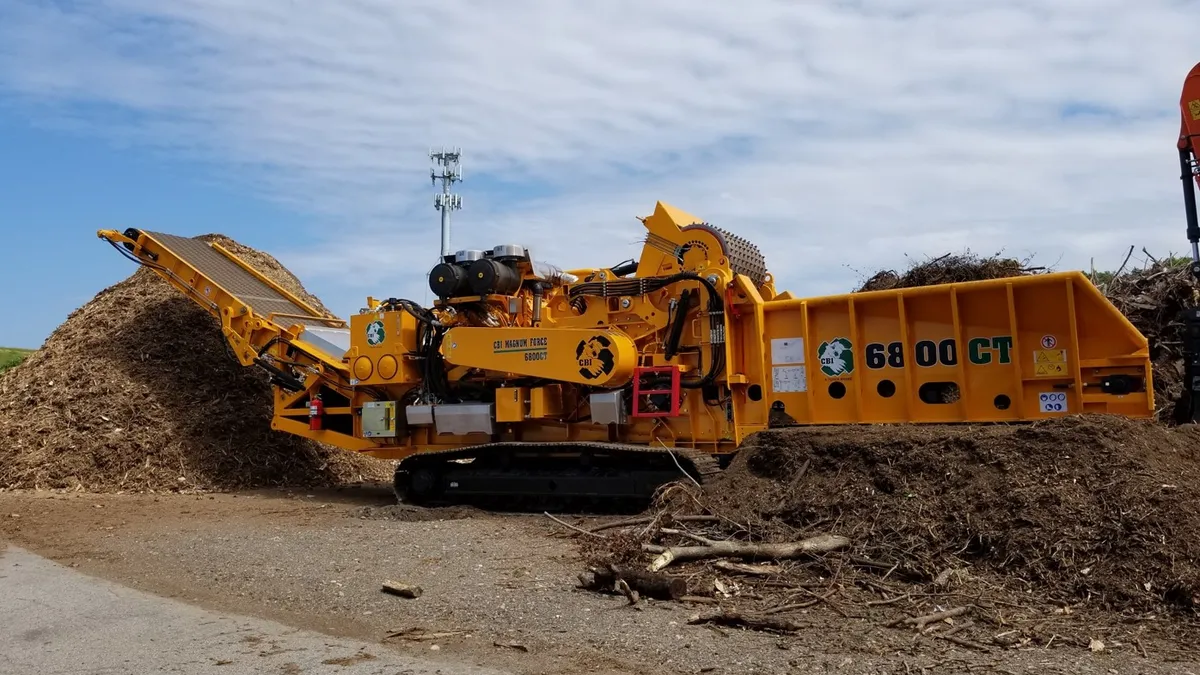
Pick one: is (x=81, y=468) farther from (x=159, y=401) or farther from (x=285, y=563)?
(x=285, y=563)

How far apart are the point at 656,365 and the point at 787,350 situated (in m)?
1.40

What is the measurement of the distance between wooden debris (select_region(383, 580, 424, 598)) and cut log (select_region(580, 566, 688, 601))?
3.56 ft

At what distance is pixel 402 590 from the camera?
642cm

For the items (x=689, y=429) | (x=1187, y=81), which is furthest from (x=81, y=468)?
(x=1187, y=81)

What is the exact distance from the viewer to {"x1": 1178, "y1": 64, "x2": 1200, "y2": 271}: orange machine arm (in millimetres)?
8391

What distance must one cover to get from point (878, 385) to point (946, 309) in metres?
0.95

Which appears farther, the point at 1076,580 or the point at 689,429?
the point at 689,429

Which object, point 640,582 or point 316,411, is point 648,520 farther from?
point 316,411

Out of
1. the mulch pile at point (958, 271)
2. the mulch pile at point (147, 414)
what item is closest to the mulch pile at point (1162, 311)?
the mulch pile at point (958, 271)

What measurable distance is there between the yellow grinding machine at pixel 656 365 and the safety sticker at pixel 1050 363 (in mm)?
18

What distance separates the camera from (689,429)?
1052 cm

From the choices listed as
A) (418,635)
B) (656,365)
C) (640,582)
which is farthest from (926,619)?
(656,365)

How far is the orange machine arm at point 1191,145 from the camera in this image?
8.39 meters

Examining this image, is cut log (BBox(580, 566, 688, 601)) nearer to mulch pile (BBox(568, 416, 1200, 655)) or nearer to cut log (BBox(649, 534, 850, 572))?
mulch pile (BBox(568, 416, 1200, 655))
